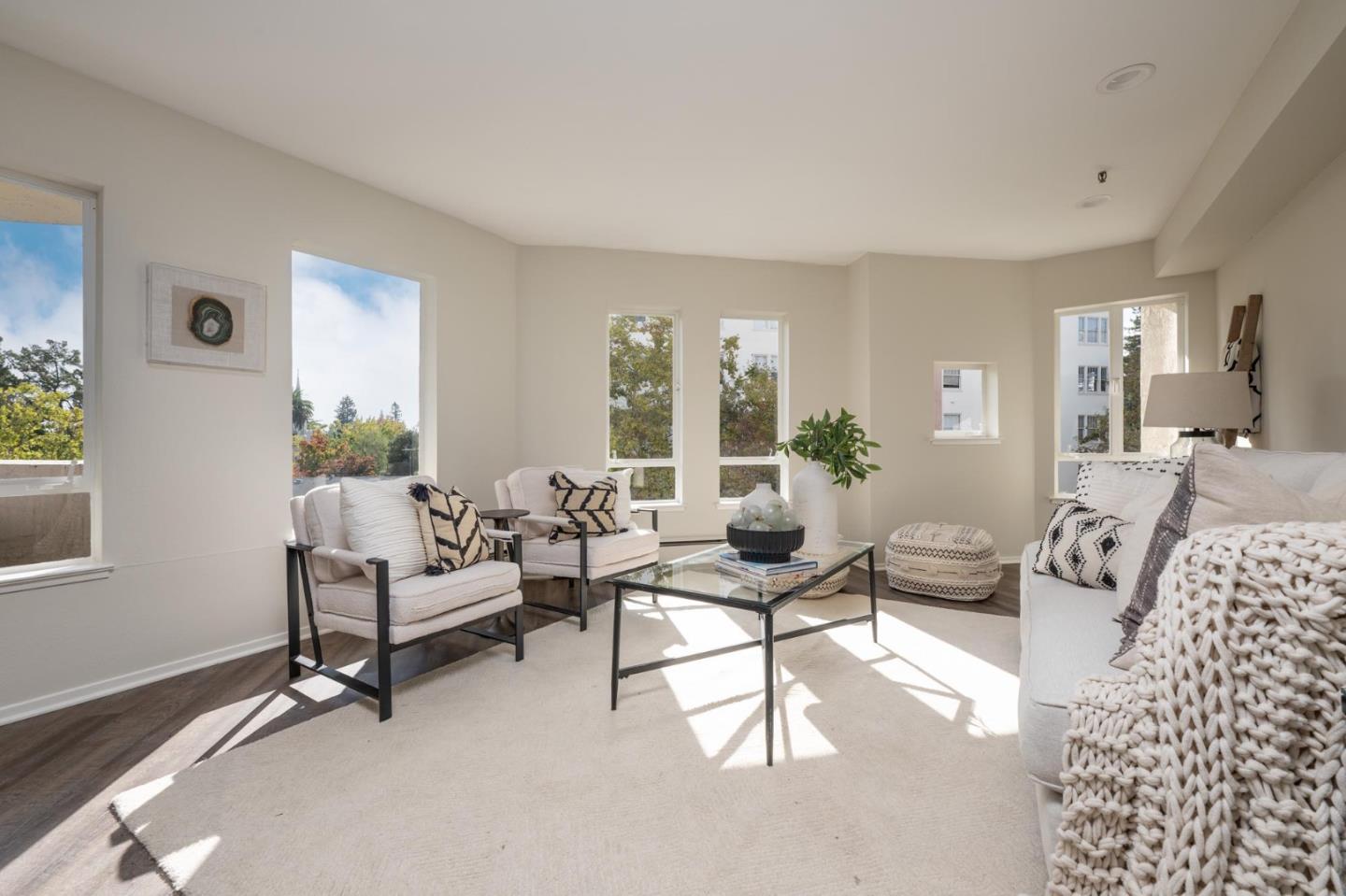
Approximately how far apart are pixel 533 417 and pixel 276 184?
2346 mm

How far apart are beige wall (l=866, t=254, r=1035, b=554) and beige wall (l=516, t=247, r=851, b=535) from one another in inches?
20.5

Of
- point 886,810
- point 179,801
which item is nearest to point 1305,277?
point 886,810

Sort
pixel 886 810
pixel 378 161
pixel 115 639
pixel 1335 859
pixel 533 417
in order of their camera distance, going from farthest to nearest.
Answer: pixel 533 417 < pixel 378 161 < pixel 115 639 < pixel 886 810 < pixel 1335 859

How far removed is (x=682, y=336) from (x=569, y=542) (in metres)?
2.34

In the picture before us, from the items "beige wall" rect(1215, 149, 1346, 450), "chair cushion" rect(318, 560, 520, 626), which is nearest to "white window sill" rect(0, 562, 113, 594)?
"chair cushion" rect(318, 560, 520, 626)

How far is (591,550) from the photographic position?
377cm

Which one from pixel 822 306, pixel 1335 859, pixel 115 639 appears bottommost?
pixel 115 639

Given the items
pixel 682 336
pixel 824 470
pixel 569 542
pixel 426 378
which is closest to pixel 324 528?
pixel 569 542

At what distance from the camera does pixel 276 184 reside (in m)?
3.47

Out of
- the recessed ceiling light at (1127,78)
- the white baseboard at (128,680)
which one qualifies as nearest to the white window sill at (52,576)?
the white baseboard at (128,680)

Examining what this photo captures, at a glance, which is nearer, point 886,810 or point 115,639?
point 886,810

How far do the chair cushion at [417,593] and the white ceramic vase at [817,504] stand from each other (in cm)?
183

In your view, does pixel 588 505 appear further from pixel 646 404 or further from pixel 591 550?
pixel 646 404

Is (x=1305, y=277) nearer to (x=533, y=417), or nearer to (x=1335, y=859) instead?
(x=1335, y=859)
